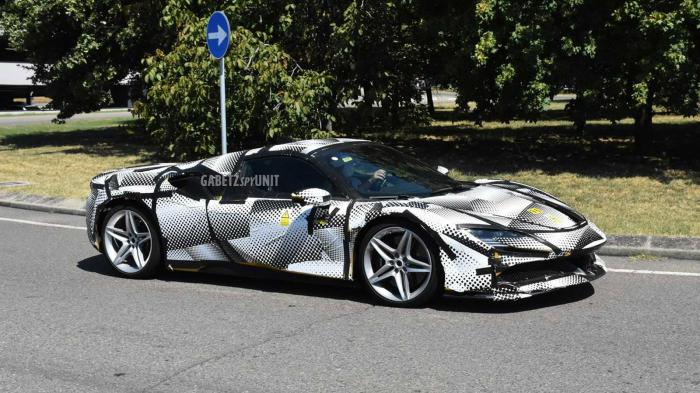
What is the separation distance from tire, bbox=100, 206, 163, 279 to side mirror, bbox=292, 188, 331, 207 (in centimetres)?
179

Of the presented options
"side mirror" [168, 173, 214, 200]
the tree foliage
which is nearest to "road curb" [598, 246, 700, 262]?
"side mirror" [168, 173, 214, 200]

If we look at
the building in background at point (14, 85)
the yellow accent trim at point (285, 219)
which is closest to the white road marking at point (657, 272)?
the yellow accent trim at point (285, 219)

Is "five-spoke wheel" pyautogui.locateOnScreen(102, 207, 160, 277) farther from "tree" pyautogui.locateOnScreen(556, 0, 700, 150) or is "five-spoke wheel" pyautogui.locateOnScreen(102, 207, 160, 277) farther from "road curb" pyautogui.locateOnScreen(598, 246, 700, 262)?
"tree" pyautogui.locateOnScreen(556, 0, 700, 150)

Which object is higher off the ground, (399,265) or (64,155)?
(399,265)

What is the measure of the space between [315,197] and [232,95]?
29.2ft

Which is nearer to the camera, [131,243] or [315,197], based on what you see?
[315,197]

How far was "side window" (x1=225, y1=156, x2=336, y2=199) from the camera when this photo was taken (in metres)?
7.28

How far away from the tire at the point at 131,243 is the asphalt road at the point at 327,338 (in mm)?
173

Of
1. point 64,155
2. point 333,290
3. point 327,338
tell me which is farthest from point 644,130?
point 327,338

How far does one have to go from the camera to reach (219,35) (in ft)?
37.8

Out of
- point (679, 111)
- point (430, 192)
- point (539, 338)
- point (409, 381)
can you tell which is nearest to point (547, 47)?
point (679, 111)

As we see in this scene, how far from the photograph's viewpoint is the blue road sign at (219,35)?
11.5 metres

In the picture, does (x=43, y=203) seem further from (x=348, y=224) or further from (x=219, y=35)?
(x=348, y=224)

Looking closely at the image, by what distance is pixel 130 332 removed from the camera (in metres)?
6.20
